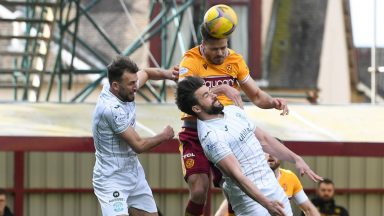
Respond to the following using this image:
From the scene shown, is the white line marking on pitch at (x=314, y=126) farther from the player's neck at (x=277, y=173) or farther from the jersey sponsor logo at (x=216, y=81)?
the jersey sponsor logo at (x=216, y=81)

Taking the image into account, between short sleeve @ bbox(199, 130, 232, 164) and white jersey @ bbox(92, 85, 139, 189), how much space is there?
125 cm

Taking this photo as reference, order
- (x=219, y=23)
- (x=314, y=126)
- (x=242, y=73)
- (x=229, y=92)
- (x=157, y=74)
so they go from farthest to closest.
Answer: (x=314, y=126) → (x=157, y=74) → (x=242, y=73) → (x=229, y=92) → (x=219, y=23)

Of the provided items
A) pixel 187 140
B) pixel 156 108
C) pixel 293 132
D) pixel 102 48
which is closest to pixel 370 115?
pixel 293 132

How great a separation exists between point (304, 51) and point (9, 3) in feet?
30.8

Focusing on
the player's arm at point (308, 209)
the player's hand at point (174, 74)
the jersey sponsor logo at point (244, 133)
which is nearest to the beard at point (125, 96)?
the player's hand at point (174, 74)

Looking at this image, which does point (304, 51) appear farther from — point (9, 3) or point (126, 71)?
point (126, 71)

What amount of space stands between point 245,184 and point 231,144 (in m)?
0.43

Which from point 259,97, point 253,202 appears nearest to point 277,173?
point 259,97

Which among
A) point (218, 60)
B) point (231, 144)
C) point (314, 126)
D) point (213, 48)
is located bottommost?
point (314, 126)

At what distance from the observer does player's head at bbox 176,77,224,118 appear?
11578mm

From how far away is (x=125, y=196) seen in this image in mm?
12820

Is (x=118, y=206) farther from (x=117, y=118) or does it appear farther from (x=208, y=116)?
(x=208, y=116)

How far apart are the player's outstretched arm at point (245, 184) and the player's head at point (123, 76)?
1393 millimetres

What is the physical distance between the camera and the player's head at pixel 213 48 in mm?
12320
